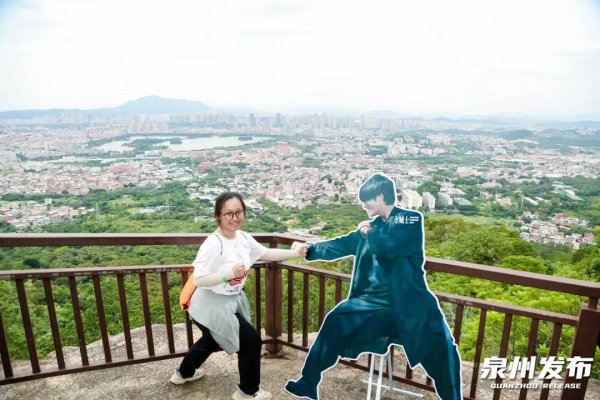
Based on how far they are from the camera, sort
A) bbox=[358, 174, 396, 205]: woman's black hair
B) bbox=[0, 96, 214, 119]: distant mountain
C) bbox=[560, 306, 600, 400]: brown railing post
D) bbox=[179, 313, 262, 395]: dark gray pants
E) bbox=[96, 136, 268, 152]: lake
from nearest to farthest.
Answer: bbox=[560, 306, 600, 400]: brown railing post < bbox=[358, 174, 396, 205]: woman's black hair < bbox=[179, 313, 262, 395]: dark gray pants < bbox=[96, 136, 268, 152]: lake < bbox=[0, 96, 214, 119]: distant mountain

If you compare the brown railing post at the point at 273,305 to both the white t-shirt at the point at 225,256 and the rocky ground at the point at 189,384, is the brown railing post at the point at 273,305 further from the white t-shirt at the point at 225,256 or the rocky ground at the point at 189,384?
the white t-shirt at the point at 225,256

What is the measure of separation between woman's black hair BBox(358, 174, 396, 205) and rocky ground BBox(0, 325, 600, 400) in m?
1.37

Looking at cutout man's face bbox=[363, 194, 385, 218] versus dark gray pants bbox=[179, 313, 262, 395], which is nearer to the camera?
cutout man's face bbox=[363, 194, 385, 218]

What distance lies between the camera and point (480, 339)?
2207mm

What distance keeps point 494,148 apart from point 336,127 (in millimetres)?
20202

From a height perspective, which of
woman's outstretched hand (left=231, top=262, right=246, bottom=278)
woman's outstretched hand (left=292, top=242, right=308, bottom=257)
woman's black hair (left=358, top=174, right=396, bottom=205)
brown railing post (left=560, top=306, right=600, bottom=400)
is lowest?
brown railing post (left=560, top=306, right=600, bottom=400)

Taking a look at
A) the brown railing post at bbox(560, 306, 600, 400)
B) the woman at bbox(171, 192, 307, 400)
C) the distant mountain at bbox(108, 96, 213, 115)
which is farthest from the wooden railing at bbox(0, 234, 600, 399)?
the distant mountain at bbox(108, 96, 213, 115)

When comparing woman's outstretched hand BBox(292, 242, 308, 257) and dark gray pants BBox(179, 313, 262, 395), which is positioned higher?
woman's outstretched hand BBox(292, 242, 308, 257)

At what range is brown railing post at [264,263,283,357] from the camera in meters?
2.71

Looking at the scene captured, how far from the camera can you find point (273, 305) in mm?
2820

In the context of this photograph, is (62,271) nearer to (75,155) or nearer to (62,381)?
Answer: (62,381)

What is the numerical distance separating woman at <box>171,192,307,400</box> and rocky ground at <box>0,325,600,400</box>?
0.26 m

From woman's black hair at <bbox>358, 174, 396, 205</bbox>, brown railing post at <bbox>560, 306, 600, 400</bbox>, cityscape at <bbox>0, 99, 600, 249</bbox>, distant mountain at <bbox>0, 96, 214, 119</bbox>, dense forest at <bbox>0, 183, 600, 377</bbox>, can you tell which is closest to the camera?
brown railing post at <bbox>560, 306, 600, 400</bbox>

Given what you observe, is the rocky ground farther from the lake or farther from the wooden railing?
the lake
